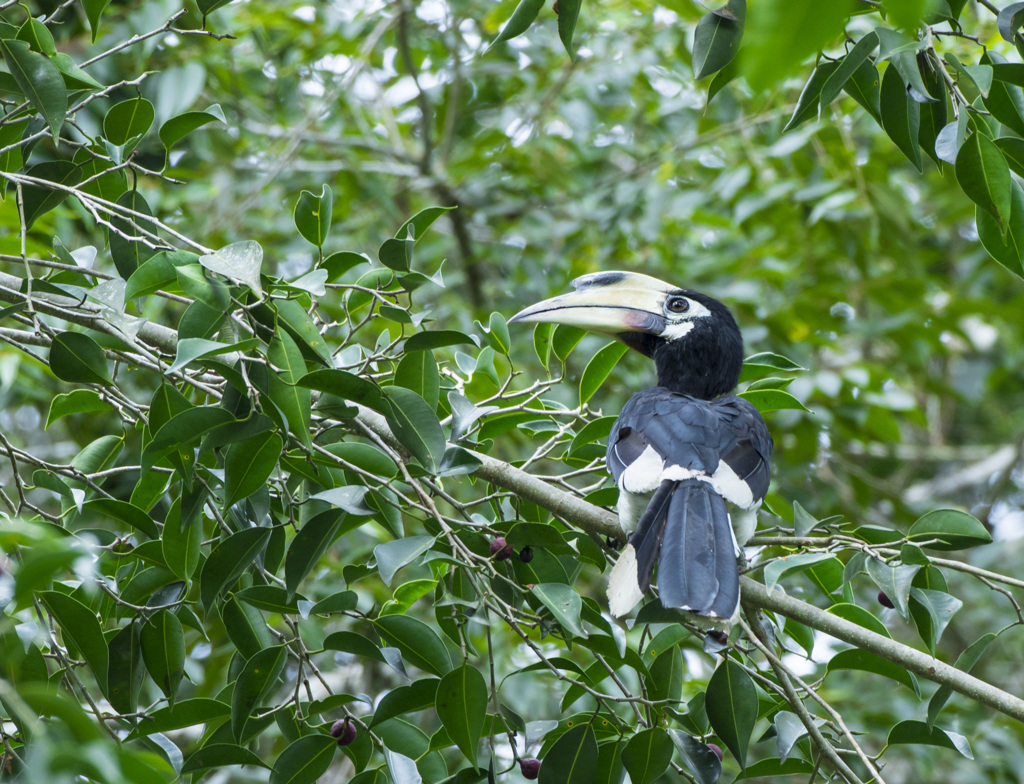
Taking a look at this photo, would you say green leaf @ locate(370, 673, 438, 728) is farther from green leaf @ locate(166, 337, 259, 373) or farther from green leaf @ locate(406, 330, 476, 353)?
green leaf @ locate(166, 337, 259, 373)

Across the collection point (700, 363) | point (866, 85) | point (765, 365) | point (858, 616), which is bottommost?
point (700, 363)

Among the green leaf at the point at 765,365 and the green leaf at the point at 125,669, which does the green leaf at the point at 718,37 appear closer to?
the green leaf at the point at 765,365

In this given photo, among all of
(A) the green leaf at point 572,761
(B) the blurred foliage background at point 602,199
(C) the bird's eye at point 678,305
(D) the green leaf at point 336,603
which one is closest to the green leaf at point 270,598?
(D) the green leaf at point 336,603

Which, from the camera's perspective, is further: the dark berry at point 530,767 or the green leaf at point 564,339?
the green leaf at point 564,339

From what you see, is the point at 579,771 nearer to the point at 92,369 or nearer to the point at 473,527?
the point at 473,527

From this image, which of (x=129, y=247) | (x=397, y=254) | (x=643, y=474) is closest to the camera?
(x=397, y=254)

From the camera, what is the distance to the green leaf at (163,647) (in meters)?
1.67

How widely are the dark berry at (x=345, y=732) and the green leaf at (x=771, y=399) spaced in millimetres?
1123

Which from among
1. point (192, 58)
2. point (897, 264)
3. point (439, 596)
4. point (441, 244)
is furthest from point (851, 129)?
point (439, 596)

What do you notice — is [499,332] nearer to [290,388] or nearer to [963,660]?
[290,388]

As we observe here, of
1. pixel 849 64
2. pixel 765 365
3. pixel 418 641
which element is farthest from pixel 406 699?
pixel 849 64

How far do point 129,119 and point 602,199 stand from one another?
10.4 feet

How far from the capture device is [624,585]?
6.21 feet

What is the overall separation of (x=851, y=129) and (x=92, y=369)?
161 inches
